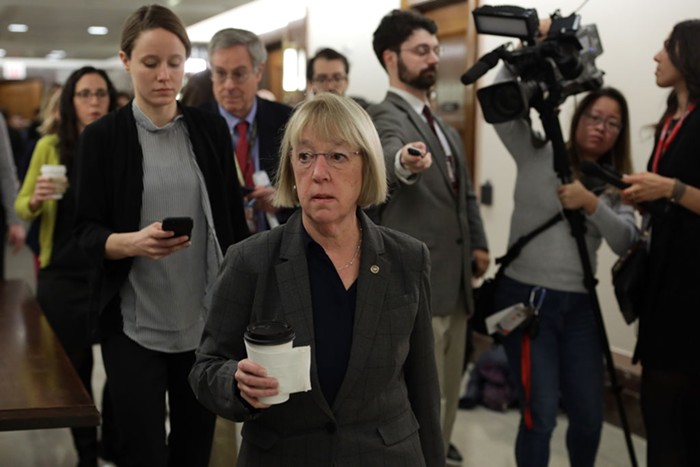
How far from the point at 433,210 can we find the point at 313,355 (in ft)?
4.56

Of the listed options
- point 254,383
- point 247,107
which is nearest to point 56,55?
point 247,107

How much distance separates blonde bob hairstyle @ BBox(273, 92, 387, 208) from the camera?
5.38 feet

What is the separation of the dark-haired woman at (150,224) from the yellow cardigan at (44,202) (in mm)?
1226

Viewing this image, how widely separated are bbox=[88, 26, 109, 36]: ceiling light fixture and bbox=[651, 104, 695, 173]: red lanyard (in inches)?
515

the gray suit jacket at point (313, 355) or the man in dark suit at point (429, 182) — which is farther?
the man in dark suit at point (429, 182)

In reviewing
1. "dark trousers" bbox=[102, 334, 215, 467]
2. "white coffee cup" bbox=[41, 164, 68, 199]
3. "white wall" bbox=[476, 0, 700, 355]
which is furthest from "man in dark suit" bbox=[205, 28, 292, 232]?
"white wall" bbox=[476, 0, 700, 355]

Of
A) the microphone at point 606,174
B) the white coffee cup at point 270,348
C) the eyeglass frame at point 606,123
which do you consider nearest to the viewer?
the white coffee cup at point 270,348

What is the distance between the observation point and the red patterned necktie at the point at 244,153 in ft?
10.1

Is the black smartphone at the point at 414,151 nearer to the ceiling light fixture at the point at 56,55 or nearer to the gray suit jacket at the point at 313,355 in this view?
the gray suit jacket at the point at 313,355

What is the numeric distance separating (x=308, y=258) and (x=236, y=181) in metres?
0.83

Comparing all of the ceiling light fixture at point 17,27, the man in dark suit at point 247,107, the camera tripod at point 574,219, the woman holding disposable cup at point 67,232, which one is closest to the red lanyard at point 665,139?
the camera tripod at point 574,219

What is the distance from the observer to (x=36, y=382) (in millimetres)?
2104

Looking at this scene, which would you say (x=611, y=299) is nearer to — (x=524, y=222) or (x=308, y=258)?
(x=524, y=222)

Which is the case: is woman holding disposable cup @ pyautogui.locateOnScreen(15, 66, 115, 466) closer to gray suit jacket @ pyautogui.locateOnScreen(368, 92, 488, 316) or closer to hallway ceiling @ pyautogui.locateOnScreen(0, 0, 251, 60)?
gray suit jacket @ pyautogui.locateOnScreen(368, 92, 488, 316)
